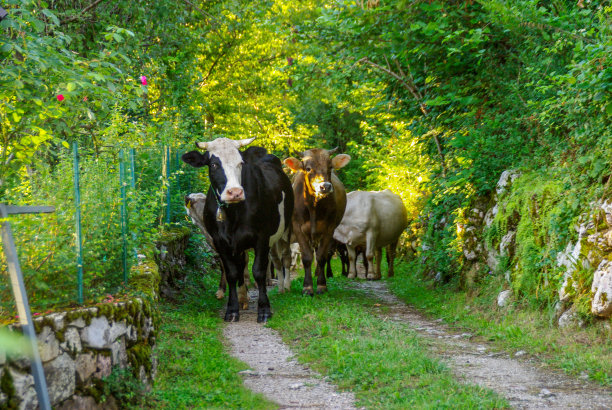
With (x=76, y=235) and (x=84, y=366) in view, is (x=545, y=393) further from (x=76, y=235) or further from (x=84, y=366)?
(x=76, y=235)

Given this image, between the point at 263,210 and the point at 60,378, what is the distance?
5321 mm

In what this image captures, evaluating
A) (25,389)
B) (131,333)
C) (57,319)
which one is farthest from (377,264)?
(25,389)

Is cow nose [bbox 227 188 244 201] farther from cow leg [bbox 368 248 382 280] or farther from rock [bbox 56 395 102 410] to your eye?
cow leg [bbox 368 248 382 280]

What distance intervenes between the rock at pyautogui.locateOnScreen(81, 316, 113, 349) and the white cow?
10.3 meters

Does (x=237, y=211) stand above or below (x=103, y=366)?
above

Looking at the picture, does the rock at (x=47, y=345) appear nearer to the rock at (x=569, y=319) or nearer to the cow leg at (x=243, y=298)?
the rock at (x=569, y=319)

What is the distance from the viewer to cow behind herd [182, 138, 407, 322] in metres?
8.77

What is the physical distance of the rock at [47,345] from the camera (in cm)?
389

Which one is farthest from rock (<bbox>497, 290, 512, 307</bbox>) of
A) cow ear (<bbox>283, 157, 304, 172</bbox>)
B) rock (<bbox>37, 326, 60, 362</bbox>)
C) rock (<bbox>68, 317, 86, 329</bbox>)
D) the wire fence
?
rock (<bbox>37, 326, 60, 362</bbox>)

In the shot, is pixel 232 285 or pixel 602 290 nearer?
pixel 602 290

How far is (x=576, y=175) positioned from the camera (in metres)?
7.32

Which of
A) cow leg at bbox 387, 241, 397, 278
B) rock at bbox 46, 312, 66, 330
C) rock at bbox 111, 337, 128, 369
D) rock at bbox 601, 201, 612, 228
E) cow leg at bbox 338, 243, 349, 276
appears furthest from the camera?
cow leg at bbox 338, 243, 349, 276

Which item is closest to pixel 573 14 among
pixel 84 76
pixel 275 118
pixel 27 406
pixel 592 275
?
pixel 592 275

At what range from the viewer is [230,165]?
8.55 metres
